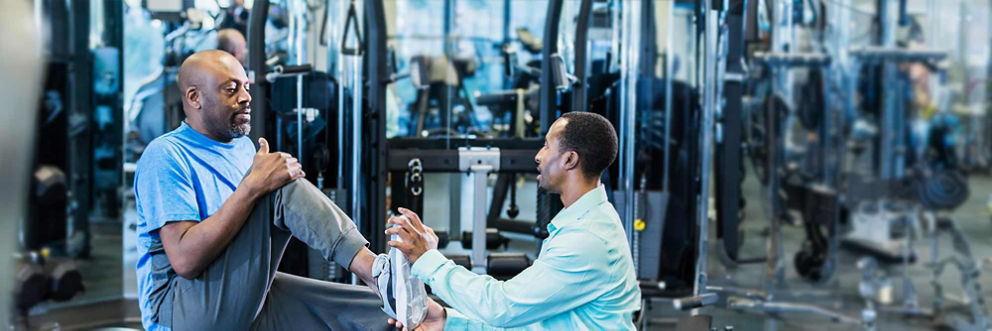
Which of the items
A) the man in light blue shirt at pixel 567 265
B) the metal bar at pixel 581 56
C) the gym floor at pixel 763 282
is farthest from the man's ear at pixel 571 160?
the gym floor at pixel 763 282

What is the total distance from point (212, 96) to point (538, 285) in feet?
3.53

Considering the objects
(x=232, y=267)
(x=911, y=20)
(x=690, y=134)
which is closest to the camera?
(x=232, y=267)

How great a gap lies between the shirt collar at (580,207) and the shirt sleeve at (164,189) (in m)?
0.94

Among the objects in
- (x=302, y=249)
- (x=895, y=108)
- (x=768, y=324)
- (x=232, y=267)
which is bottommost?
(x=768, y=324)

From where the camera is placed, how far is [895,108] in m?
4.78

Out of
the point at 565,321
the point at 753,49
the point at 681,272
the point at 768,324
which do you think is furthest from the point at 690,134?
the point at 565,321

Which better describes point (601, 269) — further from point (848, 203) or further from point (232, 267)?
point (848, 203)

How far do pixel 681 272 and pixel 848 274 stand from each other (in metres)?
1.12

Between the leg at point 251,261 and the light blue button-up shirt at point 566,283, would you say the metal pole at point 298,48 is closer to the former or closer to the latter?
the leg at point 251,261

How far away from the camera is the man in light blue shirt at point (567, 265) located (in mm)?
2131

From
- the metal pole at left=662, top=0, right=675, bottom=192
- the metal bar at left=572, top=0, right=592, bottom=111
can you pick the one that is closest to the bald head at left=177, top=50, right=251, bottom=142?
the metal bar at left=572, top=0, right=592, bottom=111

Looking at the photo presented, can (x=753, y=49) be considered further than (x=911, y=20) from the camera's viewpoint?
Yes

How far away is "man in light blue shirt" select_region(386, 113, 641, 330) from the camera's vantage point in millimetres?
2131

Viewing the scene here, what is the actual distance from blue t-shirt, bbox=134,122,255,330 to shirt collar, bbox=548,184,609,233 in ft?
3.06
